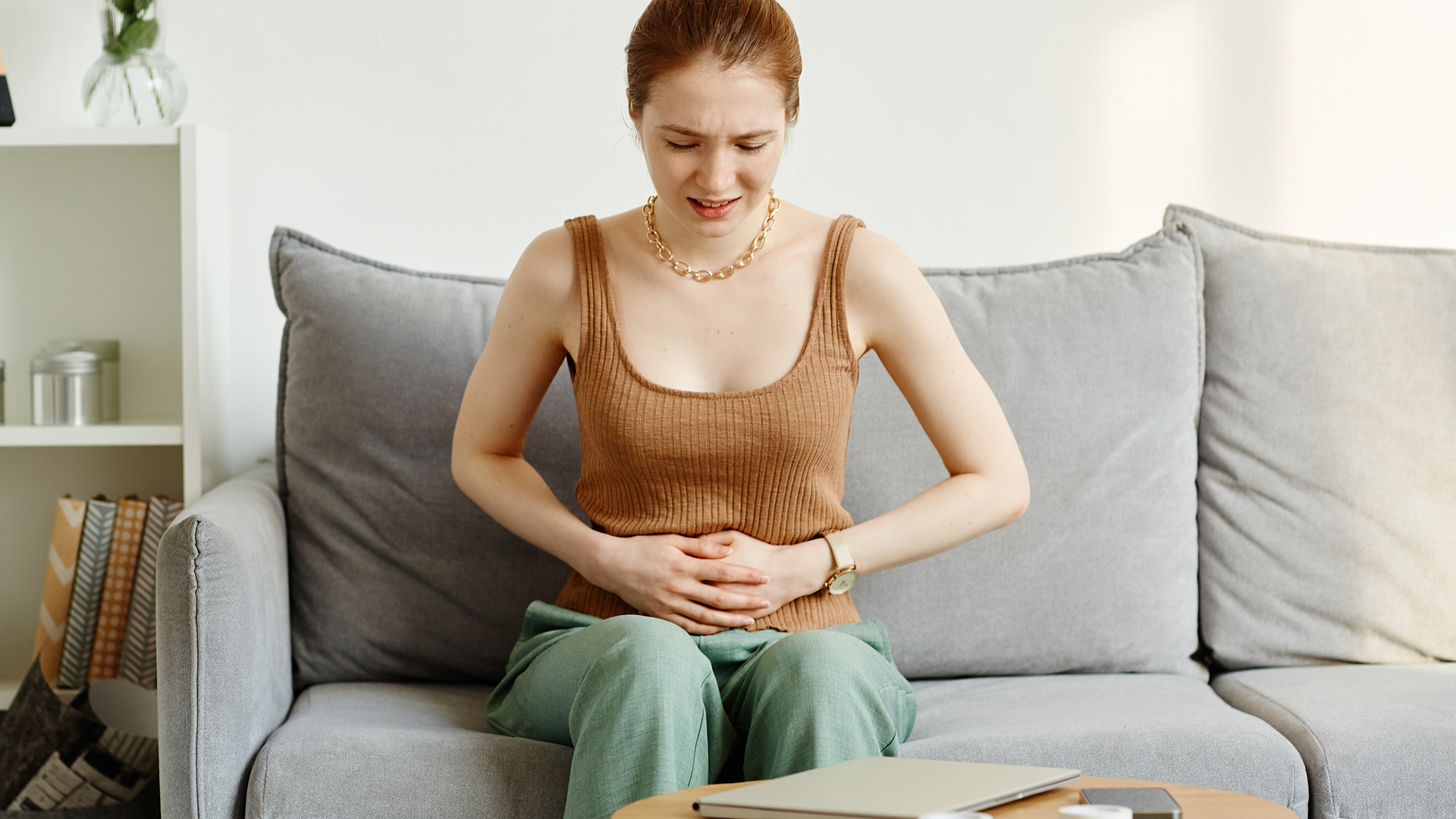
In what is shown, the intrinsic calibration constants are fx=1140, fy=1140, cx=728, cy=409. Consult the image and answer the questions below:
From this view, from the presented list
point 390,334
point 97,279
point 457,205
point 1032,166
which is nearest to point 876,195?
point 1032,166

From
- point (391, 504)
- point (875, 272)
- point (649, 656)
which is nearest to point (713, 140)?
point (875, 272)

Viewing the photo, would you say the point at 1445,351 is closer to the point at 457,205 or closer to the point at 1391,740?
the point at 1391,740

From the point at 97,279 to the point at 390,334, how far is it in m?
0.68

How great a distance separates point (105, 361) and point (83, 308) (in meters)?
0.17

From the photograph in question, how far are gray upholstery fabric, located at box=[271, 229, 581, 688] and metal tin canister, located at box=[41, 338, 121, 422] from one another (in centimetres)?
40

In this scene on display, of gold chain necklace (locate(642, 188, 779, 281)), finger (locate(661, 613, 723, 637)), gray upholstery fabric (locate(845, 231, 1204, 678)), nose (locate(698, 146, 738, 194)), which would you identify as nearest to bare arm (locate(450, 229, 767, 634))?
finger (locate(661, 613, 723, 637))

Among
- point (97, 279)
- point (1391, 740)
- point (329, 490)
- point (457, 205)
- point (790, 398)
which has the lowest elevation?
point (1391, 740)

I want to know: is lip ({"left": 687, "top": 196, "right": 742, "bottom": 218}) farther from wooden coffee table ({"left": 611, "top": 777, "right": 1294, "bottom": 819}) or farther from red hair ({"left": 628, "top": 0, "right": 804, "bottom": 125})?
wooden coffee table ({"left": 611, "top": 777, "right": 1294, "bottom": 819})

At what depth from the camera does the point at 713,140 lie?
46.4 inches

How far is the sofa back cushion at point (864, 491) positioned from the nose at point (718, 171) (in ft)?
1.53

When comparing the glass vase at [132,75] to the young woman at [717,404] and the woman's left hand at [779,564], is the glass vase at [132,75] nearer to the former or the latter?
the young woman at [717,404]

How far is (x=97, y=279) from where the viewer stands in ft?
6.12

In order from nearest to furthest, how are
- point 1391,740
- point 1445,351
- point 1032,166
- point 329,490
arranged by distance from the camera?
point 1391,740
point 329,490
point 1445,351
point 1032,166

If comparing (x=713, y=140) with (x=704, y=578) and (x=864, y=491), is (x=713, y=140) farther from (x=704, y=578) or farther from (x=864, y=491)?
(x=864, y=491)
